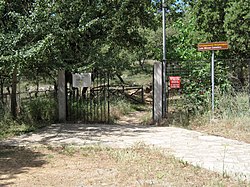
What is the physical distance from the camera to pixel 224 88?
9.27 metres

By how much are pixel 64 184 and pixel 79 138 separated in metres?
3.22

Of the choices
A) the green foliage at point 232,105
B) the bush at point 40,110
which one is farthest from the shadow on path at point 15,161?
the green foliage at point 232,105

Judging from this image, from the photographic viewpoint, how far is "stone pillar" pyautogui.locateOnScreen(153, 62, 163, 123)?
9.47m

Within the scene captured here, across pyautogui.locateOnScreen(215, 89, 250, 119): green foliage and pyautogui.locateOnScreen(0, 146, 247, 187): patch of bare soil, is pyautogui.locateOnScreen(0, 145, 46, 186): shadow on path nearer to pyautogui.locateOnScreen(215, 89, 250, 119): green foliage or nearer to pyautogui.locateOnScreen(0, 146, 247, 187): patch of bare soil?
pyautogui.locateOnScreen(0, 146, 247, 187): patch of bare soil

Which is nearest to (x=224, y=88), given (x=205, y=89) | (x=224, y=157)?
(x=205, y=89)

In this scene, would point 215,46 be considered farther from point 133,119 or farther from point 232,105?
point 133,119

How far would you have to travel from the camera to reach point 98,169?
492 cm

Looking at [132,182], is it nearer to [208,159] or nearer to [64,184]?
[64,184]

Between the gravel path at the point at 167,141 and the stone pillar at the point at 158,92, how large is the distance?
1.00 m

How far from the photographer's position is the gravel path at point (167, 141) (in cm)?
516

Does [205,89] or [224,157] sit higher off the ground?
[205,89]

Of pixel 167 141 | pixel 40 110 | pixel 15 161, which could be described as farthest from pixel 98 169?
pixel 40 110

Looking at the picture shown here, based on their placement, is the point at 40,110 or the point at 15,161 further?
the point at 40,110

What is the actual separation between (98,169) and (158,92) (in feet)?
16.3
